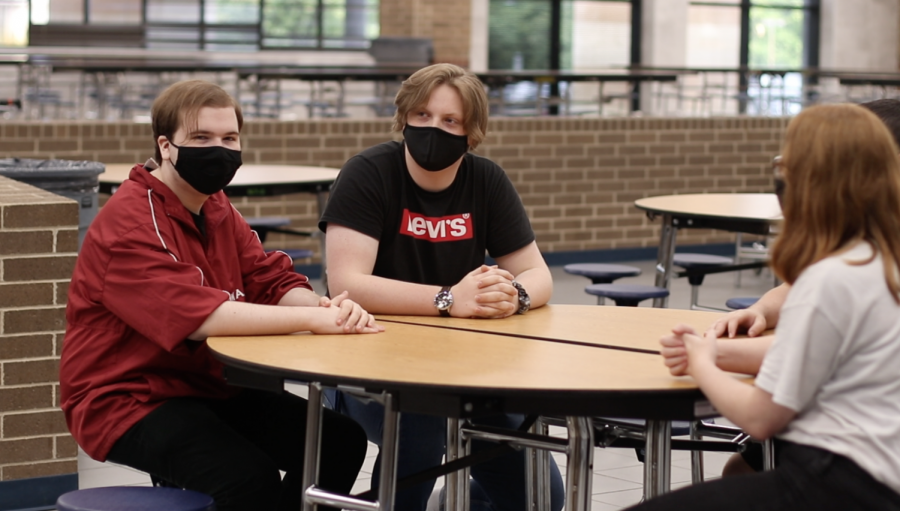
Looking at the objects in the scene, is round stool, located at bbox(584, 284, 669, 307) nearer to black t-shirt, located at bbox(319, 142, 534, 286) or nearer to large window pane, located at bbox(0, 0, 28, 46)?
black t-shirt, located at bbox(319, 142, 534, 286)

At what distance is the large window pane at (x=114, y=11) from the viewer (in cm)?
1433

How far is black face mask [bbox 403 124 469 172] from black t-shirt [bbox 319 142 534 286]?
12 cm

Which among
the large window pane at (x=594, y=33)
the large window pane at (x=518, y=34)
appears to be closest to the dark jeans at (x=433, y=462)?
the large window pane at (x=518, y=34)

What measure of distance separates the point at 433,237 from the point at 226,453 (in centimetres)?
86

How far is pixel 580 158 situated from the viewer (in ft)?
30.8

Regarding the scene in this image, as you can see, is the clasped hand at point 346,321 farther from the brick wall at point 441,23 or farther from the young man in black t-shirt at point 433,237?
the brick wall at point 441,23

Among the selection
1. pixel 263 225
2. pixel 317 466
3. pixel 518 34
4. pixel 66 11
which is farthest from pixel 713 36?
pixel 317 466

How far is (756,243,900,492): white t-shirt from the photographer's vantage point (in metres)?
1.75

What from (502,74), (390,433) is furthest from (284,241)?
(390,433)

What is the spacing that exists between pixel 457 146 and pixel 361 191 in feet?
0.89

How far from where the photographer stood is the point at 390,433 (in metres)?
2.18

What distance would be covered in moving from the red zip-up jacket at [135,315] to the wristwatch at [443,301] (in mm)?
502

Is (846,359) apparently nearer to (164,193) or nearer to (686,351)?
(686,351)

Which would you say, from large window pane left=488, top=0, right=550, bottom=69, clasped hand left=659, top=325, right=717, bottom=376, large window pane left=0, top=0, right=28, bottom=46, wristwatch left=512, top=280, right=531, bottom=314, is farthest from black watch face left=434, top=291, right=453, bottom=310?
large window pane left=488, top=0, right=550, bottom=69
